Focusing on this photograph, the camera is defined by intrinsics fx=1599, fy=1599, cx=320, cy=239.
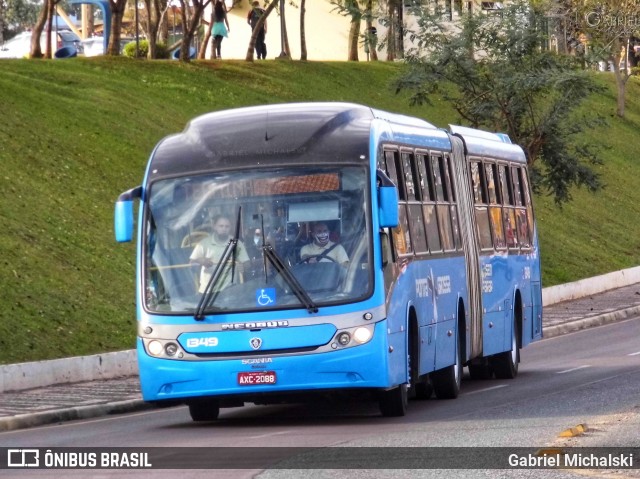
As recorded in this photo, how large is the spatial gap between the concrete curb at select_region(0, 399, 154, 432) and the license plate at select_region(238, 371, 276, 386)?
300 cm

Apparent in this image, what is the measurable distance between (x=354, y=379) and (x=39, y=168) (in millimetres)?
16081

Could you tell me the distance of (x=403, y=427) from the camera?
585 inches

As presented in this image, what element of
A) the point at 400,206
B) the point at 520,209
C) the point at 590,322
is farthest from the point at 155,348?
the point at 590,322

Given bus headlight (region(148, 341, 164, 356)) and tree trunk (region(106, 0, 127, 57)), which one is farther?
tree trunk (region(106, 0, 127, 57))

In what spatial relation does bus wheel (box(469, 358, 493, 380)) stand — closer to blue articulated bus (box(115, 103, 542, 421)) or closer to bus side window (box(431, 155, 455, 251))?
bus side window (box(431, 155, 455, 251))

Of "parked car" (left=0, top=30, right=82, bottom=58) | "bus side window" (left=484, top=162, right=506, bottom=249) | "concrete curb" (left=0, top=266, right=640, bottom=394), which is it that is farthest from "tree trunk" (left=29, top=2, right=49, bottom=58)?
"bus side window" (left=484, top=162, right=506, bottom=249)

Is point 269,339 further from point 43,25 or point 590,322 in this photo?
point 43,25

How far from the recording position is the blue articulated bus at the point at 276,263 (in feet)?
49.4

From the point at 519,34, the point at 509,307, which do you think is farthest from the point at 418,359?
the point at 519,34

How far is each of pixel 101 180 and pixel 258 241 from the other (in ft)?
54.1

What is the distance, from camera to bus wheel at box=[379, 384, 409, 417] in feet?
52.7

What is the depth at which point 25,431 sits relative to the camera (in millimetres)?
16484

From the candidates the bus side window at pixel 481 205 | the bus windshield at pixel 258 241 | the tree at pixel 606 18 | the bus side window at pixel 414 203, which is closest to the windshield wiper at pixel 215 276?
the bus windshield at pixel 258 241

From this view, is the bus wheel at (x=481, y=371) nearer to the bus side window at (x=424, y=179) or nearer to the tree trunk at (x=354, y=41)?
the bus side window at (x=424, y=179)
